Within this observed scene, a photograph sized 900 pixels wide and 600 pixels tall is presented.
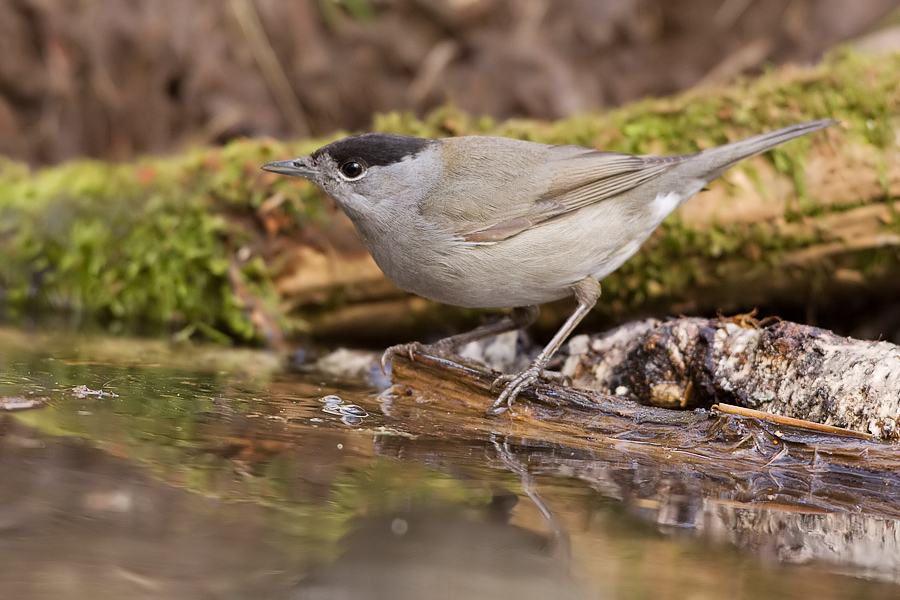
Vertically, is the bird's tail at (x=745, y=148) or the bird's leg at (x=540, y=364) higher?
the bird's tail at (x=745, y=148)

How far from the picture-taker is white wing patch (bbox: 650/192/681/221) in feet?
13.7

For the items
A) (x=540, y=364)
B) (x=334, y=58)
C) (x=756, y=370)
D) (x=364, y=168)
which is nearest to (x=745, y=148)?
(x=756, y=370)

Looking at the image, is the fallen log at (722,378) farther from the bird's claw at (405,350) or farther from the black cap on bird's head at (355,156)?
the black cap on bird's head at (355,156)

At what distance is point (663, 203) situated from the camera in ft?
13.8

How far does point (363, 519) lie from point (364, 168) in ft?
7.52

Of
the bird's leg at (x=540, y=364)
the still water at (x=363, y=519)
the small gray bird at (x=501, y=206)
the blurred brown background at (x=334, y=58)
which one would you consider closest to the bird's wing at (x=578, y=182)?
the small gray bird at (x=501, y=206)

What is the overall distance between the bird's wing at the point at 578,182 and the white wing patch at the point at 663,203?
0.05 meters

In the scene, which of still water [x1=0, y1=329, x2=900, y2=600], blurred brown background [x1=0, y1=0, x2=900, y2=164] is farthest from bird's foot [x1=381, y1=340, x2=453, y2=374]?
blurred brown background [x1=0, y1=0, x2=900, y2=164]

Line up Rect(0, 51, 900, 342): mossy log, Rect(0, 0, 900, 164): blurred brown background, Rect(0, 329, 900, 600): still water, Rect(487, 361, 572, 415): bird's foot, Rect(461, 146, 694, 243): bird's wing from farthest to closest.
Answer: Rect(0, 0, 900, 164): blurred brown background, Rect(0, 51, 900, 342): mossy log, Rect(461, 146, 694, 243): bird's wing, Rect(487, 361, 572, 415): bird's foot, Rect(0, 329, 900, 600): still water

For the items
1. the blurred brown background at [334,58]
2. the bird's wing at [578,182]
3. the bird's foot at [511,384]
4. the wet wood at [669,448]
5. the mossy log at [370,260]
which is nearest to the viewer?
the wet wood at [669,448]

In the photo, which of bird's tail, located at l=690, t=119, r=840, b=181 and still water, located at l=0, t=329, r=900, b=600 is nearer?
still water, located at l=0, t=329, r=900, b=600

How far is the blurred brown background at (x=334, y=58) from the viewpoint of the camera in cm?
949

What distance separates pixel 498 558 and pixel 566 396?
155cm

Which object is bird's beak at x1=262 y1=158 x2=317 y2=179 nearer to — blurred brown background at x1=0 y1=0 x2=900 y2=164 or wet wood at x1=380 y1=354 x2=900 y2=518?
wet wood at x1=380 y1=354 x2=900 y2=518
